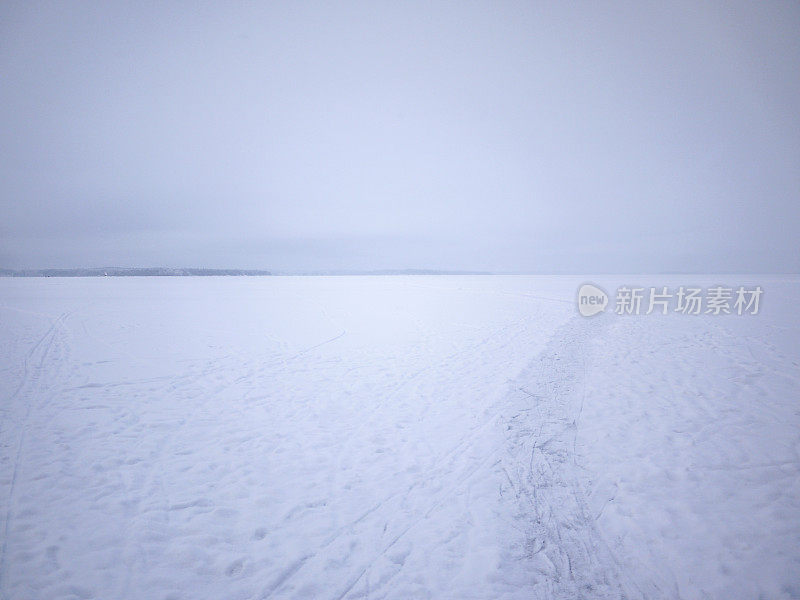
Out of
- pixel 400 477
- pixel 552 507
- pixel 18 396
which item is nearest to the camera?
pixel 552 507

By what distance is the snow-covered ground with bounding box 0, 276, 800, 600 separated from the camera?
14.5ft

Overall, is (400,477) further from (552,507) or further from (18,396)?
(18,396)

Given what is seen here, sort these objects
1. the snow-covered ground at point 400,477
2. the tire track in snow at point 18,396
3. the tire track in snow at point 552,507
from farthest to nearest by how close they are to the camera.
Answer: the tire track in snow at point 18,396 → the snow-covered ground at point 400,477 → the tire track in snow at point 552,507

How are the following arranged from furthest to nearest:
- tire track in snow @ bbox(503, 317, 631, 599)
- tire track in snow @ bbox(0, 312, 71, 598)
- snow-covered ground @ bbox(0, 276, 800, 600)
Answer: tire track in snow @ bbox(0, 312, 71, 598) < snow-covered ground @ bbox(0, 276, 800, 600) < tire track in snow @ bbox(503, 317, 631, 599)

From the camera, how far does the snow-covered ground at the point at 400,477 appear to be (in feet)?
14.5

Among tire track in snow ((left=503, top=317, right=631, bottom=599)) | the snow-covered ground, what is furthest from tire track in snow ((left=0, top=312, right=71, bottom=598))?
tire track in snow ((left=503, top=317, right=631, bottom=599))

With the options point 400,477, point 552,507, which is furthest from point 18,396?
point 552,507

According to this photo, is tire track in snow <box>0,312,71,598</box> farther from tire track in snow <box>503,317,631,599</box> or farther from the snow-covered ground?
tire track in snow <box>503,317,631,599</box>

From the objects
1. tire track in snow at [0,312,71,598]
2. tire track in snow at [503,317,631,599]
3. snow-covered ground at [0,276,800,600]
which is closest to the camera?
tire track in snow at [503,317,631,599]

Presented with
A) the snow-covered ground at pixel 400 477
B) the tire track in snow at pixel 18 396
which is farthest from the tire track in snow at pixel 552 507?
the tire track in snow at pixel 18 396

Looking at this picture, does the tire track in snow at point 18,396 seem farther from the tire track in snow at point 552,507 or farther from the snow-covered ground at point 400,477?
the tire track in snow at point 552,507

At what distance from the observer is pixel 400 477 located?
6359mm

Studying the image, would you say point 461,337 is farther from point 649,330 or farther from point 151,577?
point 151,577

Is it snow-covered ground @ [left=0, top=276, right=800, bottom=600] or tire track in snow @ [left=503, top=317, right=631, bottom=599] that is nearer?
tire track in snow @ [left=503, top=317, right=631, bottom=599]
